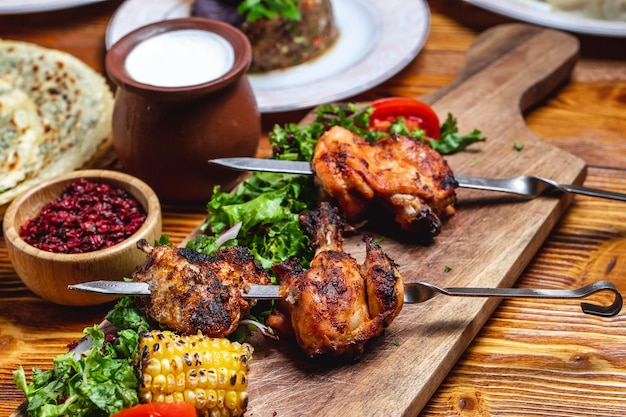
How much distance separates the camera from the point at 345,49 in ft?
17.8

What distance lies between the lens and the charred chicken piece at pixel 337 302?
9.41ft

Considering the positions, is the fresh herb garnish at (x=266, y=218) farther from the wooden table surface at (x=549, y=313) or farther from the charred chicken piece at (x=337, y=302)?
the wooden table surface at (x=549, y=313)

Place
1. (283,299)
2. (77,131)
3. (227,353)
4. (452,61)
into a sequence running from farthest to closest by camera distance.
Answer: (452,61) → (77,131) → (283,299) → (227,353)

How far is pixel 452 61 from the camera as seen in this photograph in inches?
212

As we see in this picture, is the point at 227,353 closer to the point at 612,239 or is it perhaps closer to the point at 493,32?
the point at 612,239

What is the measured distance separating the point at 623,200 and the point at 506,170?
61 centimetres

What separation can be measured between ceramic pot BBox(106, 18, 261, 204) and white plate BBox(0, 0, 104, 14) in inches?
71.2

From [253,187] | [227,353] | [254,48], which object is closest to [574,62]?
[254,48]

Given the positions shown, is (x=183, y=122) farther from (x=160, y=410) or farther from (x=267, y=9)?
(x=160, y=410)

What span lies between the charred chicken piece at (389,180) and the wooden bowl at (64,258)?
842 millimetres

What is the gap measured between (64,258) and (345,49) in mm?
2907

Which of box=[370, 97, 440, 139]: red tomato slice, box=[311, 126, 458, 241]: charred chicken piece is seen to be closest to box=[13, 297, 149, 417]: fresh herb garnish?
box=[311, 126, 458, 241]: charred chicken piece

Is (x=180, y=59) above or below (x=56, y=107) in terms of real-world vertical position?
above

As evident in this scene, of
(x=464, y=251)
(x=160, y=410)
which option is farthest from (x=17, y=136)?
(x=464, y=251)
